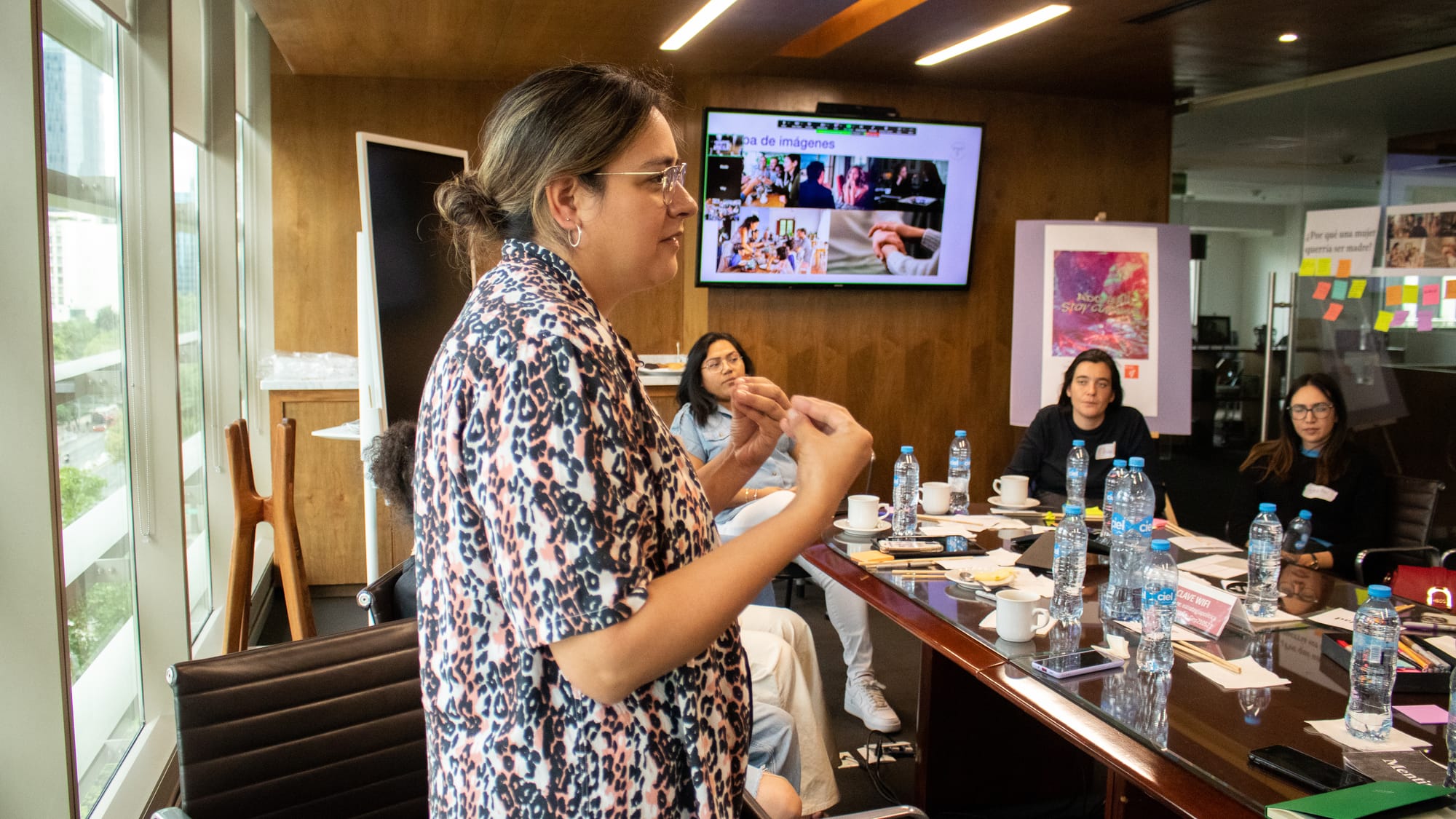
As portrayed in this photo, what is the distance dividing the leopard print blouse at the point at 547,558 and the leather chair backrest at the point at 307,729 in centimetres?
61

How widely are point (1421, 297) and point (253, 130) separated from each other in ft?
20.3

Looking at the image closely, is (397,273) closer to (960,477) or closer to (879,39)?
(960,477)

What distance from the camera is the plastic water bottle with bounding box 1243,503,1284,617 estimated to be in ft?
7.50

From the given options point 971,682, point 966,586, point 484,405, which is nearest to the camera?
point 484,405

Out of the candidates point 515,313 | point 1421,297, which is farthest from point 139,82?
point 1421,297

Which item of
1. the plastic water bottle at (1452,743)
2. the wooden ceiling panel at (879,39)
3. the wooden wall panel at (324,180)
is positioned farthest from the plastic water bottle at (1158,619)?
the wooden wall panel at (324,180)

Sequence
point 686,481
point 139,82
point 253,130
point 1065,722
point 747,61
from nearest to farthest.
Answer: point 686,481 < point 1065,722 < point 139,82 < point 747,61 < point 253,130

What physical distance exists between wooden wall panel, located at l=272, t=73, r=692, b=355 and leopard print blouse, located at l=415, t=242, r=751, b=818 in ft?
17.2

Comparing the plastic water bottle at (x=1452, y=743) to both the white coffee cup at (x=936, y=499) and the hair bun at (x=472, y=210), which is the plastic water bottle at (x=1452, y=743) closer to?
the hair bun at (x=472, y=210)

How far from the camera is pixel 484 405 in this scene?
2.93 feet

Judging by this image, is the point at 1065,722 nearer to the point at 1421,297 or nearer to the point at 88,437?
the point at 88,437

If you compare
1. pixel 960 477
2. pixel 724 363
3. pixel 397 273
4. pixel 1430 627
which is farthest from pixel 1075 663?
pixel 724 363

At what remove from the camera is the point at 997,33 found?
466cm

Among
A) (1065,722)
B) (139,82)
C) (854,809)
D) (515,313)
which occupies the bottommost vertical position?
(854,809)
